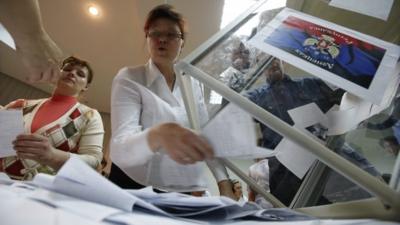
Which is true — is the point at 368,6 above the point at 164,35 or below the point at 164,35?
above

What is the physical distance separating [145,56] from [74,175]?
331 centimetres

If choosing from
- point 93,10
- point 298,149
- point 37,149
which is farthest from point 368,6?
point 93,10

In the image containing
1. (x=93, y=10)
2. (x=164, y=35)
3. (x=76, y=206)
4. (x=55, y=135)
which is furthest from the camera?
(x=93, y=10)

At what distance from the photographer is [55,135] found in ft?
3.59

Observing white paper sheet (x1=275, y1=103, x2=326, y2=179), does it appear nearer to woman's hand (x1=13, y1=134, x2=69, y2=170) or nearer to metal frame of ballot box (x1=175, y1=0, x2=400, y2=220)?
metal frame of ballot box (x1=175, y1=0, x2=400, y2=220)

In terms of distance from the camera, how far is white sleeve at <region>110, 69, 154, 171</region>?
68cm

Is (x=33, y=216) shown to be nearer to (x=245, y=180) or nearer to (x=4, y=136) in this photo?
(x=245, y=180)

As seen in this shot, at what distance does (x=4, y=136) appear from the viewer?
98 centimetres

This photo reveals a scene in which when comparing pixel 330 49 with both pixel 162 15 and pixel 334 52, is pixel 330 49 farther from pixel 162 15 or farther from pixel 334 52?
pixel 162 15

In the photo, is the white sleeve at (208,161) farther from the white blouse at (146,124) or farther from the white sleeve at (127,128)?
the white sleeve at (127,128)

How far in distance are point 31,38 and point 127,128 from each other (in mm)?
343

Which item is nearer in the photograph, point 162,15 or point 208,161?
point 208,161

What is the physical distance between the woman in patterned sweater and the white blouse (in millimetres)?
345

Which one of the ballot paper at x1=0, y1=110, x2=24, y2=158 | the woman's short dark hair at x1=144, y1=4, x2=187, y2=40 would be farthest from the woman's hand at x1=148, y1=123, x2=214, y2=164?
the ballot paper at x1=0, y1=110, x2=24, y2=158
